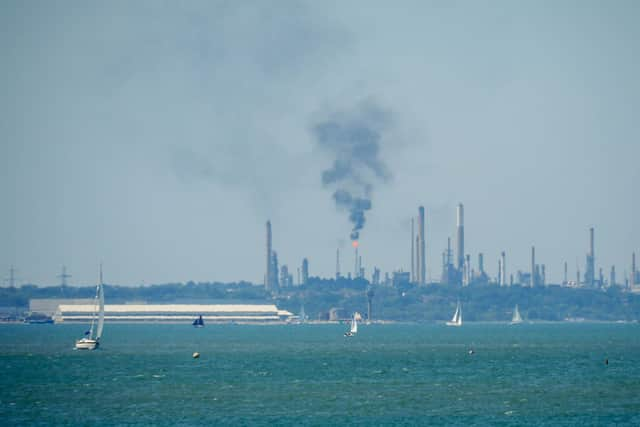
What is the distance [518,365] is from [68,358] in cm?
5351

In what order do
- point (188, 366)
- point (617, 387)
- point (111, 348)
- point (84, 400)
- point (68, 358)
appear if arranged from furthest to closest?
point (111, 348)
point (68, 358)
point (188, 366)
point (617, 387)
point (84, 400)

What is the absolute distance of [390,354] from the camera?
510ft

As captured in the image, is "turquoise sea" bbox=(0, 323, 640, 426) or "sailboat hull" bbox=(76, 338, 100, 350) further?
"sailboat hull" bbox=(76, 338, 100, 350)

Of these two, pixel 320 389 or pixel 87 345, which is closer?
pixel 320 389

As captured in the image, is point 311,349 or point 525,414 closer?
point 525,414

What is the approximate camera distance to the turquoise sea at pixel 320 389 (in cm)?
7544

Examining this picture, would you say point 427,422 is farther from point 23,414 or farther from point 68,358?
point 68,358

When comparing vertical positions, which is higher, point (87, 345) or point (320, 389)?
point (87, 345)

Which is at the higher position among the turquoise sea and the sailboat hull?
the sailboat hull

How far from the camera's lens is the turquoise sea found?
2970 inches

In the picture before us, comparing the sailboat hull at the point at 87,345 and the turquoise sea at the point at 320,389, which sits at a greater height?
the sailboat hull at the point at 87,345

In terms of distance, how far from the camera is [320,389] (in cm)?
9612

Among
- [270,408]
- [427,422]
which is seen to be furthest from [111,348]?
[427,422]

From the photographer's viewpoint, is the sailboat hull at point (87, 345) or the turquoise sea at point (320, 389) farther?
the sailboat hull at point (87, 345)
